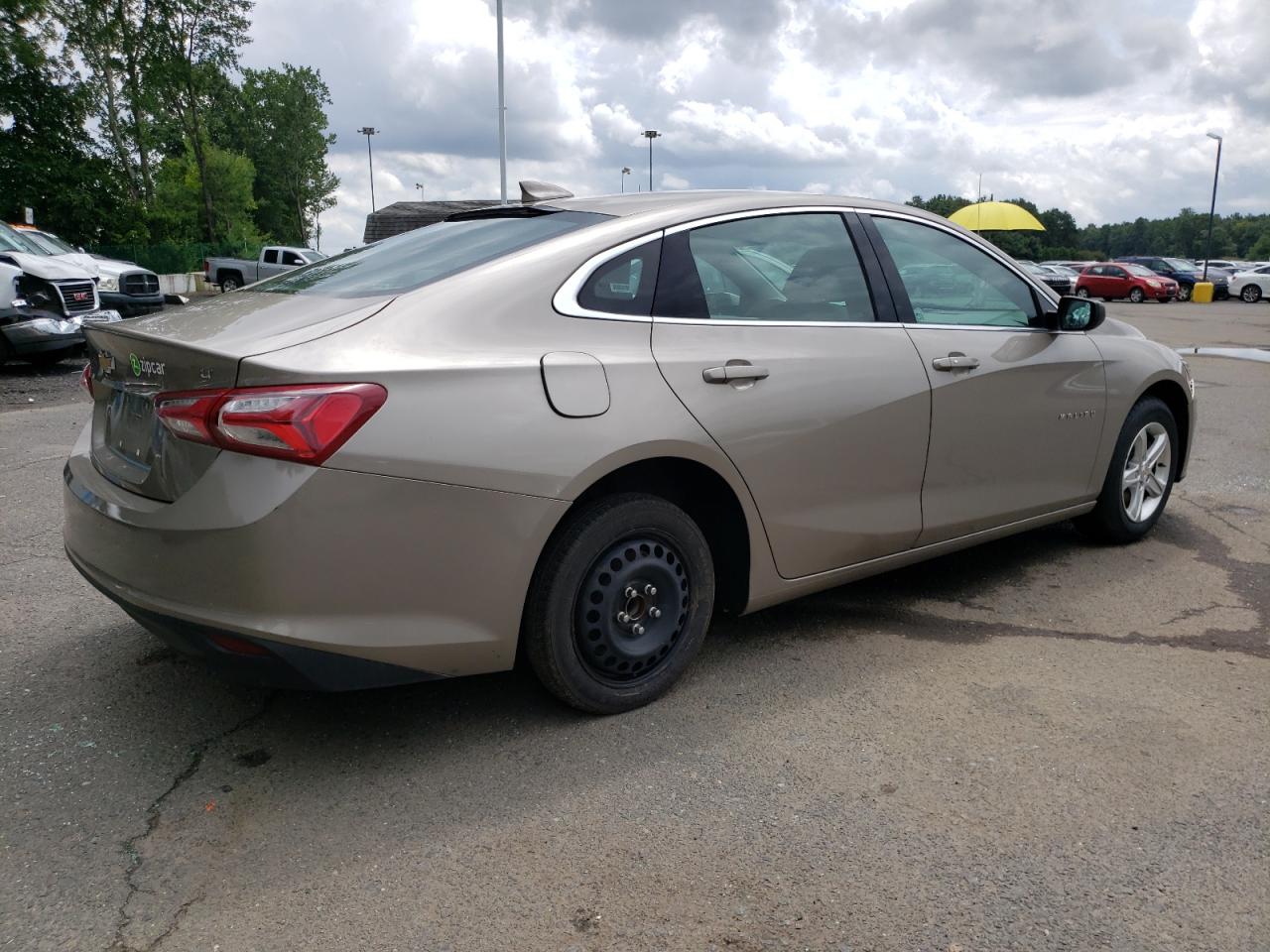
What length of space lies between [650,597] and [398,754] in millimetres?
855

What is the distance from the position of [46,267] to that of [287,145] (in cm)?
6894

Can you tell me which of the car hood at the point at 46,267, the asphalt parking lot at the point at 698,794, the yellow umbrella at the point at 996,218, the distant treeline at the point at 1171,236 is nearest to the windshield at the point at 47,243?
the car hood at the point at 46,267

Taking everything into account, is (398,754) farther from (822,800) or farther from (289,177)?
(289,177)

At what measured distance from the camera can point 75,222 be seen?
37.3 metres

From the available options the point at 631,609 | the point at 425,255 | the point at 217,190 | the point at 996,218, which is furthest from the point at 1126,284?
the point at 217,190

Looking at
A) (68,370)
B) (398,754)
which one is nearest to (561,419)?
(398,754)

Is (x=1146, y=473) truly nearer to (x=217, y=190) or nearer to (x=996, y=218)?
(x=996, y=218)

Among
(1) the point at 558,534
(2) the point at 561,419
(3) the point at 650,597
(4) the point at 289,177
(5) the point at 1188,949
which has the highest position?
(4) the point at 289,177

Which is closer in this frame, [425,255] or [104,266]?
[425,255]

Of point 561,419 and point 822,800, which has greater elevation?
point 561,419

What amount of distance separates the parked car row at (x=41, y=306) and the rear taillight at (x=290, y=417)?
9.77 meters

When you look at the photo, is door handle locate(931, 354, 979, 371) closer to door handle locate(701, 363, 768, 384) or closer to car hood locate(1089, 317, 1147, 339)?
door handle locate(701, 363, 768, 384)

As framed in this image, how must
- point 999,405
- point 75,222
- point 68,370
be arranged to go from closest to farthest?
point 999,405 → point 68,370 → point 75,222

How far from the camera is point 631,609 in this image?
125 inches
